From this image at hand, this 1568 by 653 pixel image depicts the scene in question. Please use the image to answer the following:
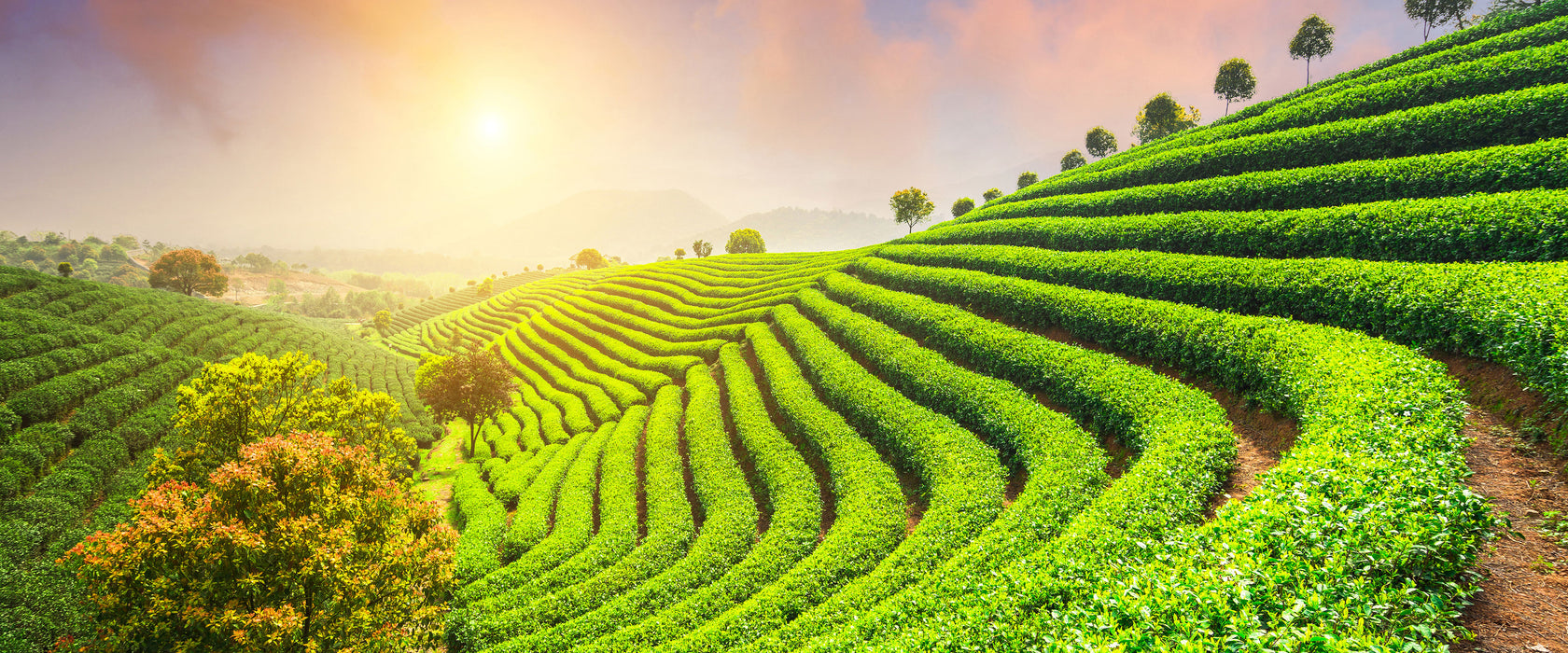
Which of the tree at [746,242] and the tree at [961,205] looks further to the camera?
the tree at [746,242]

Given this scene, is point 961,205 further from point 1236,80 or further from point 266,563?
point 266,563

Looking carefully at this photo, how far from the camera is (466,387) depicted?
3372 centimetres

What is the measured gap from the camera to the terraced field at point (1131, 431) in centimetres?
666

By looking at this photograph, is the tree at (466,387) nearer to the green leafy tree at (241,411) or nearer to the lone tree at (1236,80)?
the green leafy tree at (241,411)

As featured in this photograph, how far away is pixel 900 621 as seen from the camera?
9.30 m

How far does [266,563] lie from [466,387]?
25.2m

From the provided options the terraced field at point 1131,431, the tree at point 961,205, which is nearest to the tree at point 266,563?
the terraced field at point 1131,431

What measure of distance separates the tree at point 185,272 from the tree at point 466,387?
220 feet

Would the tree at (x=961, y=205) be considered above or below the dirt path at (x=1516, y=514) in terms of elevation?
above

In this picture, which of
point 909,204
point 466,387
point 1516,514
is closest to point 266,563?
point 1516,514

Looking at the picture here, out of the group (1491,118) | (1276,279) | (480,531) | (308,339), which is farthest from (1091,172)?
(308,339)

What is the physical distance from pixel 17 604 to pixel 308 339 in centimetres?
4823

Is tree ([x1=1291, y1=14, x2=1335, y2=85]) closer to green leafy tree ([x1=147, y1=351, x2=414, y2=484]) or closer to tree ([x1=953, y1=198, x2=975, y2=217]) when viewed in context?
tree ([x1=953, y1=198, x2=975, y2=217])

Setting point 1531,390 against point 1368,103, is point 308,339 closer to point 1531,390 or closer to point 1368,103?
point 1531,390
